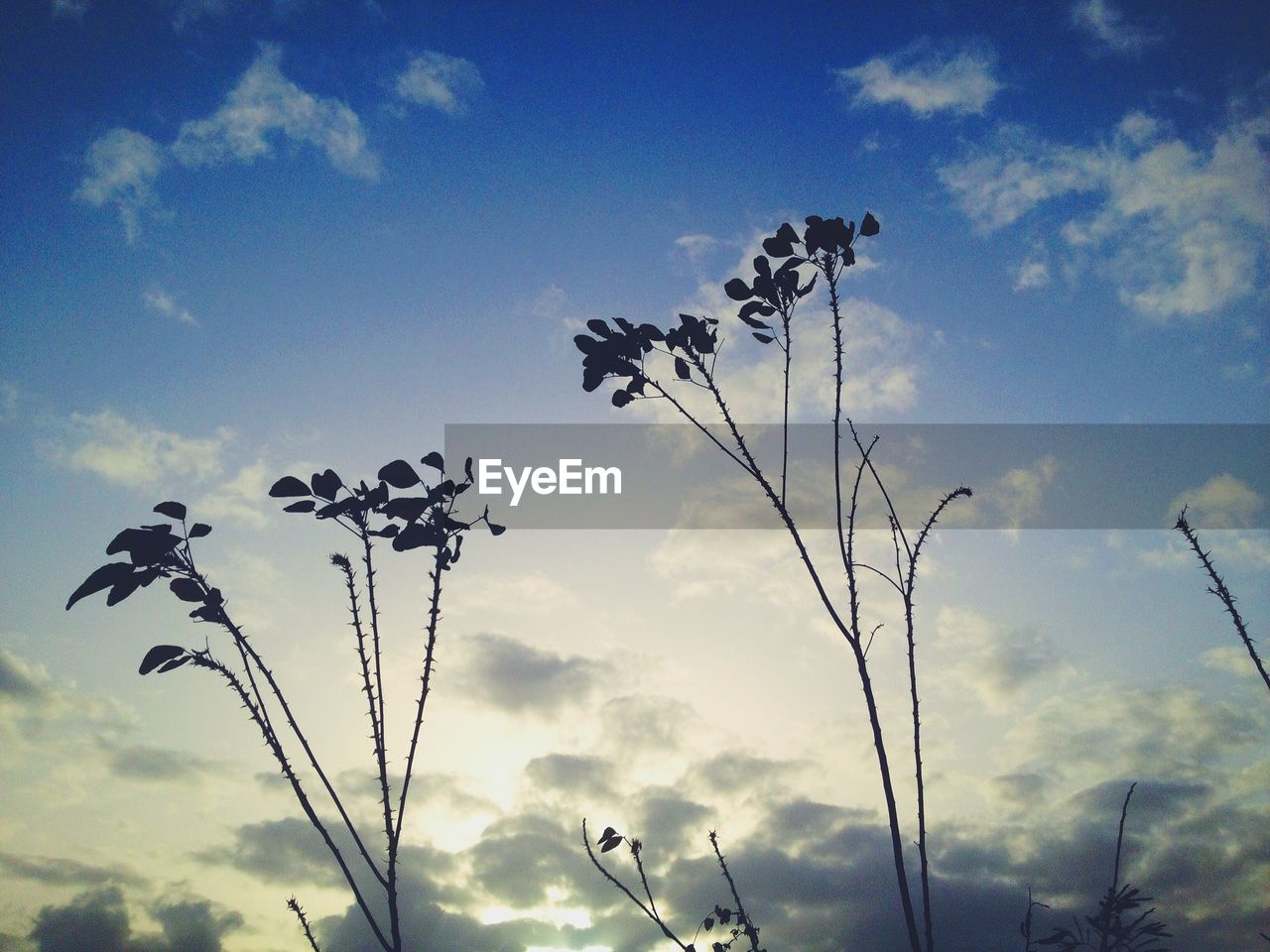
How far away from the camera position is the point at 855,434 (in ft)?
12.2

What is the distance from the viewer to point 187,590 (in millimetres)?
3043

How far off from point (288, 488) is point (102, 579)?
0.79m

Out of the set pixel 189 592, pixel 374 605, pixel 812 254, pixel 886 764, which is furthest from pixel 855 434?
pixel 189 592

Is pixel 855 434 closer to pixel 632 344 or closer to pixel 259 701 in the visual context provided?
pixel 632 344

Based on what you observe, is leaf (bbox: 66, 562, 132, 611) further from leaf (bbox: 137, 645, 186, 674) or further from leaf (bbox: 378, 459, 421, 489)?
leaf (bbox: 378, 459, 421, 489)

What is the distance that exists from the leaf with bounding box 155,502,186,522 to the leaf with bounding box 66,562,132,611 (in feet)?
0.78

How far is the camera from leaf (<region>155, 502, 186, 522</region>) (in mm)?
2961

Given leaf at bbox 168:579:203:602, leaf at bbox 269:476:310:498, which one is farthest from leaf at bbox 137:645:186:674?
leaf at bbox 269:476:310:498

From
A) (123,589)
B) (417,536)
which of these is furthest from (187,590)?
(417,536)

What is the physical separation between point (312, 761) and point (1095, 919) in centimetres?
411

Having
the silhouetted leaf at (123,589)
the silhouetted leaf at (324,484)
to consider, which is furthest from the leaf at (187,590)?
the silhouetted leaf at (324,484)

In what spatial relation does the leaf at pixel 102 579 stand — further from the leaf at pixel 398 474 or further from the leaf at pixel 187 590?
the leaf at pixel 398 474

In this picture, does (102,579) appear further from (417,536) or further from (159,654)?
(417,536)

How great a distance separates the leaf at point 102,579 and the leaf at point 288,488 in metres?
0.64
